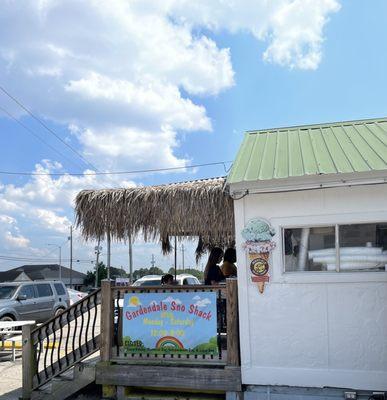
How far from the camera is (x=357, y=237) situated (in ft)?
19.7

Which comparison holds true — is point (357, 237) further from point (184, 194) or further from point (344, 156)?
point (184, 194)

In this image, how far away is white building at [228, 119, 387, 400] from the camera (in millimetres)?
5820

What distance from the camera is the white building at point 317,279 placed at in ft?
19.1

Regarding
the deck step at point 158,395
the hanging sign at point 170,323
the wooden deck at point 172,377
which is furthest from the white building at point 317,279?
the deck step at point 158,395

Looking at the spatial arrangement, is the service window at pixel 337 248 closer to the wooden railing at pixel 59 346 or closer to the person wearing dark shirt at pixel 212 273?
the person wearing dark shirt at pixel 212 273

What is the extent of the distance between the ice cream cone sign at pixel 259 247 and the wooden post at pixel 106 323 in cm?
212

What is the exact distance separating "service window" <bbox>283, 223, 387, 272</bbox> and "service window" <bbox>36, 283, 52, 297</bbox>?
1267 centimetres

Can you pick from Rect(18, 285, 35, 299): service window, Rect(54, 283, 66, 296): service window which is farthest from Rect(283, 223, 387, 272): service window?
Rect(54, 283, 66, 296): service window

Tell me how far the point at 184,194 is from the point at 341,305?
2.52 m

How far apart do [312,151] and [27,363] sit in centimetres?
526

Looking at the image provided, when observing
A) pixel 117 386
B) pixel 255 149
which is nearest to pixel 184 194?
pixel 255 149

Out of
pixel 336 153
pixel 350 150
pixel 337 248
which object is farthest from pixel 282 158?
pixel 337 248

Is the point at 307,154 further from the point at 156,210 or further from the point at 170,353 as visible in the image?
the point at 170,353

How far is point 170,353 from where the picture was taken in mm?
6625
